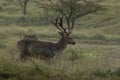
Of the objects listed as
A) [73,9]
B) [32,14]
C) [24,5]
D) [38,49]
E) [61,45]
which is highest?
[38,49]

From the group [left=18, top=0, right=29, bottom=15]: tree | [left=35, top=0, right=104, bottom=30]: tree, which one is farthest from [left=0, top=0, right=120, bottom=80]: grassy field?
[left=35, top=0, right=104, bottom=30]: tree

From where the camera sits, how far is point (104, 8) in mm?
63812

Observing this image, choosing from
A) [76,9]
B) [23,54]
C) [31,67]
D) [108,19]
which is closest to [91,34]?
[76,9]

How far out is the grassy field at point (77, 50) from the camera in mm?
6867

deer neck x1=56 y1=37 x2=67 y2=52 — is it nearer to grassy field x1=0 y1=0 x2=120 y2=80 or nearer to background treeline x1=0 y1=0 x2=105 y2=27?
grassy field x1=0 y1=0 x2=120 y2=80

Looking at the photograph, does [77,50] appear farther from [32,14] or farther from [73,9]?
[32,14]

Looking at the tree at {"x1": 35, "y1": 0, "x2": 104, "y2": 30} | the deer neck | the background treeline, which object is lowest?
the background treeline

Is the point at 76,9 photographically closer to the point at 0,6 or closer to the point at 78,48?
the point at 78,48

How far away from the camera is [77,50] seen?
1432 inches

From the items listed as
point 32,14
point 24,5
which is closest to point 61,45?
point 32,14

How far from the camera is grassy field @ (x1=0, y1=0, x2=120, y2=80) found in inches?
270

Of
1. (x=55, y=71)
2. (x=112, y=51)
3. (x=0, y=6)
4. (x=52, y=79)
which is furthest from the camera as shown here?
(x=0, y=6)

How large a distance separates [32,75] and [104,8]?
57.8 meters

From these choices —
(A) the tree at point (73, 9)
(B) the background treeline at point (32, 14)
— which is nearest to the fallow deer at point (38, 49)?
(A) the tree at point (73, 9)
